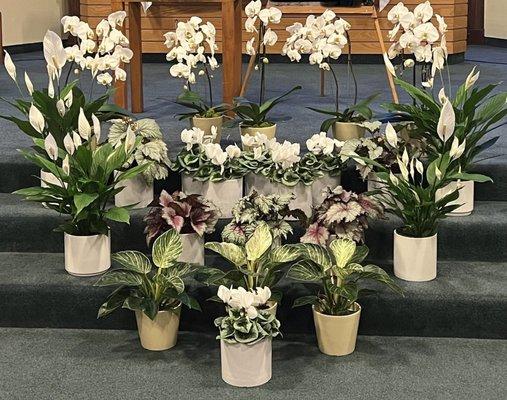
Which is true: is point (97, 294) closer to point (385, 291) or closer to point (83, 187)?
point (83, 187)

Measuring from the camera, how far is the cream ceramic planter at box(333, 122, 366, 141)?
343 cm

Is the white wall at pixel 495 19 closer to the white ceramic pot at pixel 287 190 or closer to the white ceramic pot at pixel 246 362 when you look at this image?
the white ceramic pot at pixel 287 190

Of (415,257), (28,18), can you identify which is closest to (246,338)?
(415,257)

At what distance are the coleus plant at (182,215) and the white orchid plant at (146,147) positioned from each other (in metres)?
0.19

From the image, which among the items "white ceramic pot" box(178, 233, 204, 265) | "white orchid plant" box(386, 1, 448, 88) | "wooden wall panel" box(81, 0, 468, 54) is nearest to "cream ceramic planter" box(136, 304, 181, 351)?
"white ceramic pot" box(178, 233, 204, 265)

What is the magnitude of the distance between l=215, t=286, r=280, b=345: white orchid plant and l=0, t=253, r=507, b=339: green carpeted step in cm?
33

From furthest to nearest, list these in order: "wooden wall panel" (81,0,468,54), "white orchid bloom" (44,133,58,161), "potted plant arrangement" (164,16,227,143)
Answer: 1. "wooden wall panel" (81,0,468,54)
2. "potted plant arrangement" (164,16,227,143)
3. "white orchid bloom" (44,133,58,161)

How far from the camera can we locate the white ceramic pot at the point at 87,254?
2918 mm

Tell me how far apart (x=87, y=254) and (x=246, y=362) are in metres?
0.74

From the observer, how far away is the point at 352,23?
655 centimetres

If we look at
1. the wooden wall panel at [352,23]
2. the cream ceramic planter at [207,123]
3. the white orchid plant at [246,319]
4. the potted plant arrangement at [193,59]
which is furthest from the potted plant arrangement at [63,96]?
the wooden wall panel at [352,23]

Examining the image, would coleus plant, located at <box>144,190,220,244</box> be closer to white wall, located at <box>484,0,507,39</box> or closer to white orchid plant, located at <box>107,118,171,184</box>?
white orchid plant, located at <box>107,118,171,184</box>

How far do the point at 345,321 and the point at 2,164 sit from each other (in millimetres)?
1520

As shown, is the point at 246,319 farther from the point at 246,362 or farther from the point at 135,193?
the point at 135,193
